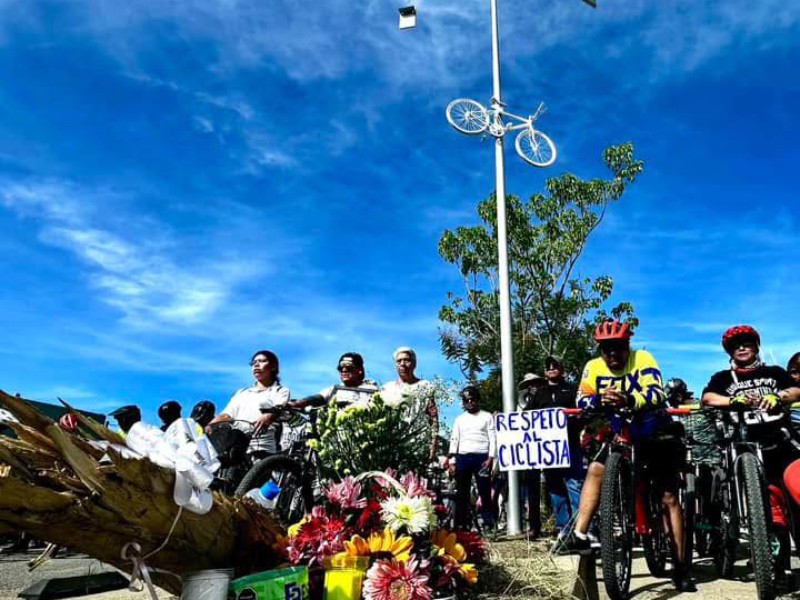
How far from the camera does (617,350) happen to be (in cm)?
441

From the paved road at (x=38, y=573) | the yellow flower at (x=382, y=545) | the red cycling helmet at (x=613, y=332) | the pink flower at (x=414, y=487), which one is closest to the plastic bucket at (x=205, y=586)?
the yellow flower at (x=382, y=545)

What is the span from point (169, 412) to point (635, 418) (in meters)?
4.94

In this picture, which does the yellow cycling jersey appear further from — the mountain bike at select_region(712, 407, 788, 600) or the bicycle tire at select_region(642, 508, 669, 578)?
the bicycle tire at select_region(642, 508, 669, 578)

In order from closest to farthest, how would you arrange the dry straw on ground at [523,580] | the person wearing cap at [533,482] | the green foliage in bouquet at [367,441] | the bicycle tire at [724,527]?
the green foliage in bouquet at [367,441] → the dry straw on ground at [523,580] → the bicycle tire at [724,527] → the person wearing cap at [533,482]

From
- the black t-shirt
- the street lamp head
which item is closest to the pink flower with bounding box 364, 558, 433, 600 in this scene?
the black t-shirt

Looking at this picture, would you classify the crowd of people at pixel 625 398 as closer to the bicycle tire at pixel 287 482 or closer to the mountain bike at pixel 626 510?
the mountain bike at pixel 626 510

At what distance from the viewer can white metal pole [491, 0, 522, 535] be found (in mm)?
8453

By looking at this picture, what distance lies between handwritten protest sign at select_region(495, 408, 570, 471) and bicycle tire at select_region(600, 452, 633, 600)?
7.75ft

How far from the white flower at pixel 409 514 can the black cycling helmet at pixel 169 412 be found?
207 inches

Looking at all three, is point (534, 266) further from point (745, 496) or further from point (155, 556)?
point (155, 556)

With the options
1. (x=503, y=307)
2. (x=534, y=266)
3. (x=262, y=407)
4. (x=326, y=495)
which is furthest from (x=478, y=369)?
(x=326, y=495)

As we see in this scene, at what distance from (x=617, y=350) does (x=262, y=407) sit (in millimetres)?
2513

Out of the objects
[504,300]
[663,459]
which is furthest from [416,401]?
[504,300]

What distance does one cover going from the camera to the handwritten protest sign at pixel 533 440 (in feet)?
21.8
